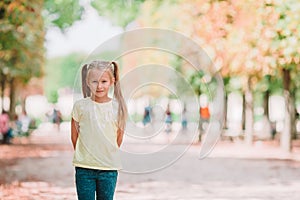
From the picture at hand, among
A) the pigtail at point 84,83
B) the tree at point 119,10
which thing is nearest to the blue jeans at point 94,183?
the pigtail at point 84,83

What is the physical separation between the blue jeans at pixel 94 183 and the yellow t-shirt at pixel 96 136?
0.05 metres

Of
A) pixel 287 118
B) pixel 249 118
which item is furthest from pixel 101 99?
pixel 249 118

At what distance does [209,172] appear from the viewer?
14938mm

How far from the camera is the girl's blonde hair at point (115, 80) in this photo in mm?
5090

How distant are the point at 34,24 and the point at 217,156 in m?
6.69

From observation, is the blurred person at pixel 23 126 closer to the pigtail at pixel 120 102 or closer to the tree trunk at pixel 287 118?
the tree trunk at pixel 287 118

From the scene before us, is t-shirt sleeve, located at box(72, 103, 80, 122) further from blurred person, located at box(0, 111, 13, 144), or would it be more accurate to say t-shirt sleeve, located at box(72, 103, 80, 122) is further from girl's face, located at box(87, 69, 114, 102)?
blurred person, located at box(0, 111, 13, 144)

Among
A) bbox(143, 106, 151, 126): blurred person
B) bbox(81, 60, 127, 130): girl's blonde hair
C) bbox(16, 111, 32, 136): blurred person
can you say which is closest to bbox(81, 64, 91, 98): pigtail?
bbox(81, 60, 127, 130): girl's blonde hair

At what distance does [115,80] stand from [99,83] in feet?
0.57

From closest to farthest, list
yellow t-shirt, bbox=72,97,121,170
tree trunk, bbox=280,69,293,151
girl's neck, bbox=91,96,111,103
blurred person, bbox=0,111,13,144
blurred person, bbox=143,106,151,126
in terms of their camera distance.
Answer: yellow t-shirt, bbox=72,97,121,170, girl's neck, bbox=91,96,111,103, tree trunk, bbox=280,69,293,151, blurred person, bbox=0,111,13,144, blurred person, bbox=143,106,151,126

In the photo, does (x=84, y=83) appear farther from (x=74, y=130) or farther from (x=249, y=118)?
(x=249, y=118)

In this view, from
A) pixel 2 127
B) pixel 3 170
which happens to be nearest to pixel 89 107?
pixel 3 170

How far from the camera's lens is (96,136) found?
197 inches

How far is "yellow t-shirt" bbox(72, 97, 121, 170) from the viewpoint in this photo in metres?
4.96
